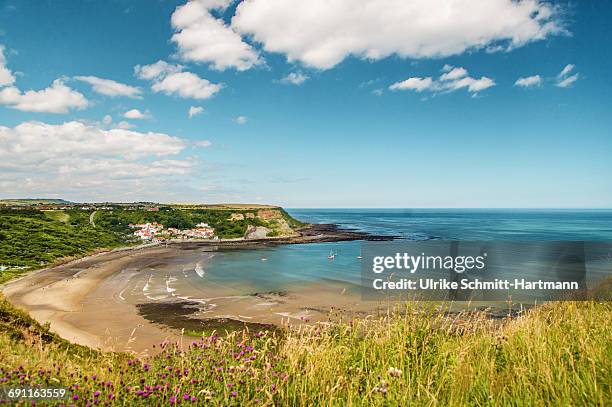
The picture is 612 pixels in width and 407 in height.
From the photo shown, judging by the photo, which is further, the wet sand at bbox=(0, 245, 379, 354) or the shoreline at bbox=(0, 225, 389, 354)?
the wet sand at bbox=(0, 245, 379, 354)

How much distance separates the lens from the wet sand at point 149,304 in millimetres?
24438

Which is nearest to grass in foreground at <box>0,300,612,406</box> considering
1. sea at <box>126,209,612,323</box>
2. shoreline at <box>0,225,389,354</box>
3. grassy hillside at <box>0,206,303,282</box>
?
shoreline at <box>0,225,389,354</box>

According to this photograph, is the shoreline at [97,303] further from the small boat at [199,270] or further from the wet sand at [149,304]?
the small boat at [199,270]

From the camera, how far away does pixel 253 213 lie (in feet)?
386

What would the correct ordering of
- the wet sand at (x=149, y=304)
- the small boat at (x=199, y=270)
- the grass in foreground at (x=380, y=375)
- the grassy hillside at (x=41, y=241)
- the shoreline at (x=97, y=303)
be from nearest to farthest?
the grass in foreground at (x=380, y=375), the shoreline at (x=97, y=303), the wet sand at (x=149, y=304), the small boat at (x=199, y=270), the grassy hillside at (x=41, y=241)

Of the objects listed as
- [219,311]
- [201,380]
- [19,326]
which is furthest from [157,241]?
[201,380]

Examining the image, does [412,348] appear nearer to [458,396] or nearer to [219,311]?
[458,396]

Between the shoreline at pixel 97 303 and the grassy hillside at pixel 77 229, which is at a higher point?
the grassy hillside at pixel 77 229

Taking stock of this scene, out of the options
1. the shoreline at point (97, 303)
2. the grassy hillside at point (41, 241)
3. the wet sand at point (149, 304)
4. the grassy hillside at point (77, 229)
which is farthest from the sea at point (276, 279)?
the grassy hillside at point (77, 229)

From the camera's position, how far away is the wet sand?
24438mm

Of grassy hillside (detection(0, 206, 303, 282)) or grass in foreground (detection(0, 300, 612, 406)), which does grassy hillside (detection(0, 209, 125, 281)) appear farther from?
grass in foreground (detection(0, 300, 612, 406))

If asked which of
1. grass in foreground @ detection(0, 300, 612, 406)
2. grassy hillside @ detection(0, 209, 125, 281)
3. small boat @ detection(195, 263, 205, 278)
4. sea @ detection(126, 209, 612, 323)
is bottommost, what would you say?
small boat @ detection(195, 263, 205, 278)

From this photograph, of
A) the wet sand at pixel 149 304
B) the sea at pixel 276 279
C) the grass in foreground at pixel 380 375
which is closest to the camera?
the grass in foreground at pixel 380 375

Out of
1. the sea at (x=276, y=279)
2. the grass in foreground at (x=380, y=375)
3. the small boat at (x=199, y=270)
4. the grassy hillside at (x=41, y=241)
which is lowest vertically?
the small boat at (x=199, y=270)
